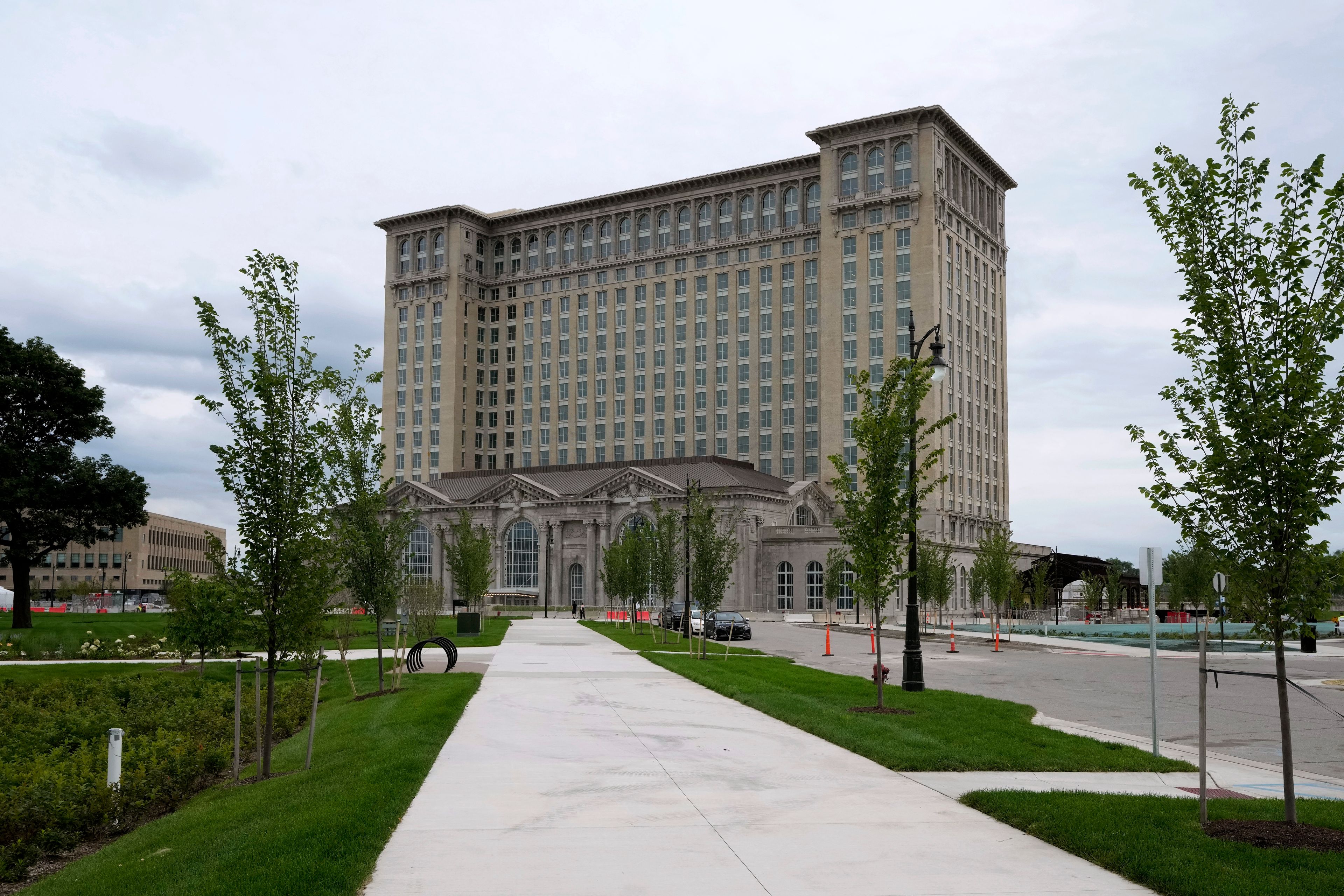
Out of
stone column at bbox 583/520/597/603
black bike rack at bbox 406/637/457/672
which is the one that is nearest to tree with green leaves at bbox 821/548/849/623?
stone column at bbox 583/520/597/603

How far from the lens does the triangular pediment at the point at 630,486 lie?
9519 cm

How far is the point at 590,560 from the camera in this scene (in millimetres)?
100062

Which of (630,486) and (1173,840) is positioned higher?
(630,486)

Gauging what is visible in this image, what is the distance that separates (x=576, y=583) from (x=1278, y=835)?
94.8 meters

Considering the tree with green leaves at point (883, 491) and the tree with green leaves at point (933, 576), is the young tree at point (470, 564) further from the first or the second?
the tree with green leaves at point (883, 491)

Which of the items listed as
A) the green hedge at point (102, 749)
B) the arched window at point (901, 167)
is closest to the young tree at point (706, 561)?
the green hedge at point (102, 749)

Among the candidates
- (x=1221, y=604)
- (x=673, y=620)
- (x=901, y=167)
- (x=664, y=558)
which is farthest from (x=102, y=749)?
(x=901, y=167)

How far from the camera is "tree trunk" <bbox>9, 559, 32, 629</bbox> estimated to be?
51844mm

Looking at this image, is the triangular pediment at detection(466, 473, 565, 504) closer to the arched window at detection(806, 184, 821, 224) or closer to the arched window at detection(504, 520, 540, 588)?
the arched window at detection(504, 520, 540, 588)

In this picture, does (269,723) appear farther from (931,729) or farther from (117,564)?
(117,564)

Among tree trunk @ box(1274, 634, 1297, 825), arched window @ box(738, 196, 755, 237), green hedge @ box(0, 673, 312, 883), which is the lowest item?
green hedge @ box(0, 673, 312, 883)

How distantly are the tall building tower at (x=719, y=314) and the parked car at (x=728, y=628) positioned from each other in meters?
49.3

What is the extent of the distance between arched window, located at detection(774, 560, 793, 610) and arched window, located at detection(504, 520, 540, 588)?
2416cm

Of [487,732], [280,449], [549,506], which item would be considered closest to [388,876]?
[280,449]
